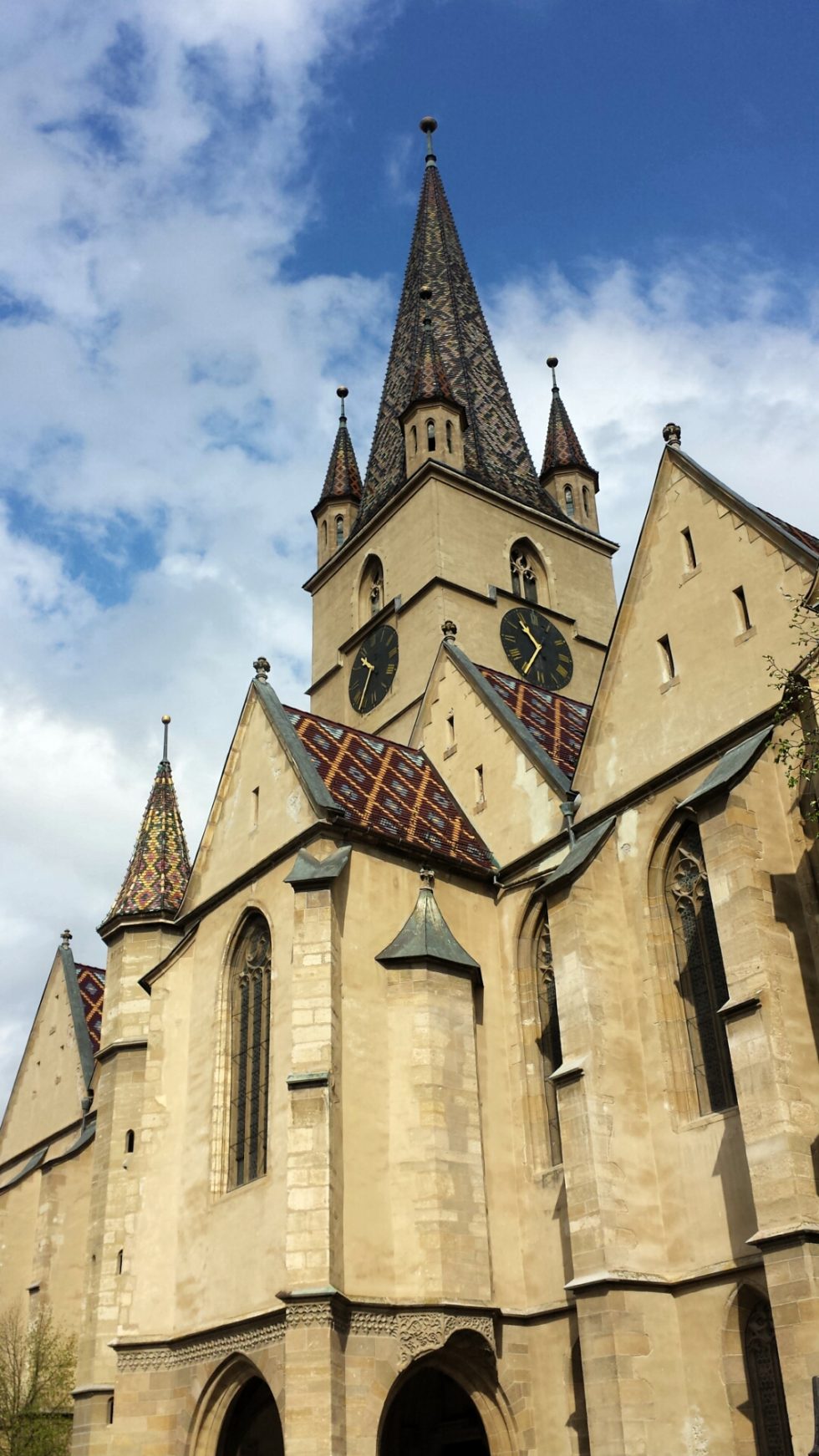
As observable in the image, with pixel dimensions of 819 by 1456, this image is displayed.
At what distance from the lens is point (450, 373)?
39.4m

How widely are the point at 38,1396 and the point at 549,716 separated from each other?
549 inches

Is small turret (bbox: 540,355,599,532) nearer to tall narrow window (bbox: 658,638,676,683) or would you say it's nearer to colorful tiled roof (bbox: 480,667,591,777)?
colorful tiled roof (bbox: 480,667,591,777)

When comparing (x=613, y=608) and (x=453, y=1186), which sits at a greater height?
(x=613, y=608)

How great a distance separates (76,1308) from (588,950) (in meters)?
14.0

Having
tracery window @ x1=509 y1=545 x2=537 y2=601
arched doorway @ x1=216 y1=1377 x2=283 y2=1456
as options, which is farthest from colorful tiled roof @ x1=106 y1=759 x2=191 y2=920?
tracery window @ x1=509 y1=545 x2=537 y2=601

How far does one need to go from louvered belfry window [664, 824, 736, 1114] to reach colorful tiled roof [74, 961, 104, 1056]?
1654cm

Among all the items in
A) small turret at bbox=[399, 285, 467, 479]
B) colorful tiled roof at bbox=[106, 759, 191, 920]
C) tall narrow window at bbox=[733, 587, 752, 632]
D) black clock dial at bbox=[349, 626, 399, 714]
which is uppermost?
small turret at bbox=[399, 285, 467, 479]

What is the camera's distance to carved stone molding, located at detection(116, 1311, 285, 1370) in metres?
16.6

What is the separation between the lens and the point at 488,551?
111 ft

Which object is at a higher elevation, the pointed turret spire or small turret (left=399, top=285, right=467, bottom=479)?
small turret (left=399, top=285, right=467, bottom=479)

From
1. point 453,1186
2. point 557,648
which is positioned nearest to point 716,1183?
point 453,1186

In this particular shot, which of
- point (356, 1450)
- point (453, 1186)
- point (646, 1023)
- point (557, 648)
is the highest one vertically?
point (557, 648)

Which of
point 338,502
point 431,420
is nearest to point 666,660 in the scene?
point 431,420

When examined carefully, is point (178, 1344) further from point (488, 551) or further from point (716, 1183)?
point (488, 551)
